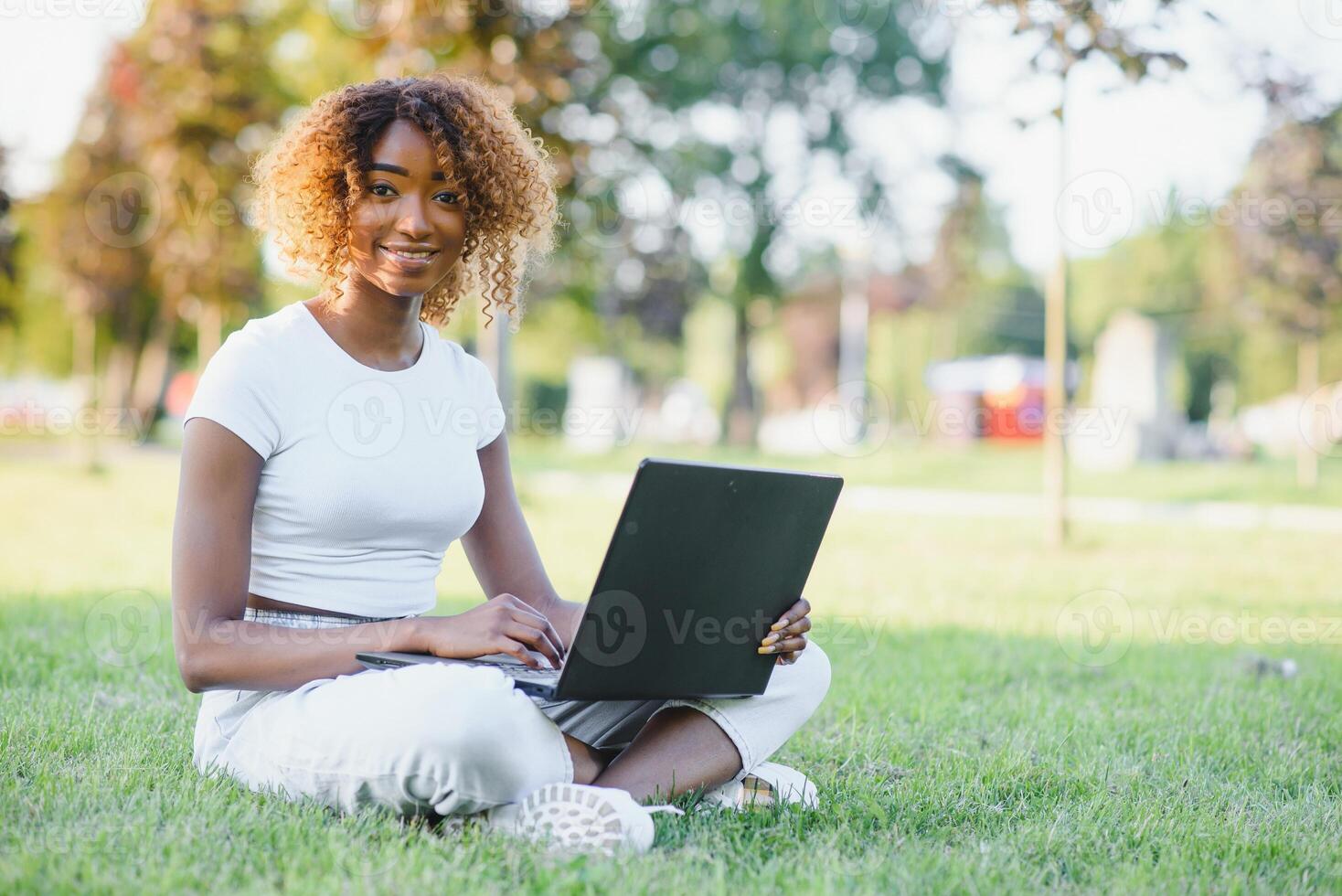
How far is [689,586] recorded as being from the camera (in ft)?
8.21

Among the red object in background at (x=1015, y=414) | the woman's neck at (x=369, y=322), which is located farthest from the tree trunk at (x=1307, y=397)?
the red object in background at (x=1015, y=414)

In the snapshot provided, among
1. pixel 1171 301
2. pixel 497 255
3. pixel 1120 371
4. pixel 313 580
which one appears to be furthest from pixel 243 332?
pixel 1171 301

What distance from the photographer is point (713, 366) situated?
35969mm

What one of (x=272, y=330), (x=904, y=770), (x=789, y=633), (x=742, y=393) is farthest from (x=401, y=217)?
(x=742, y=393)

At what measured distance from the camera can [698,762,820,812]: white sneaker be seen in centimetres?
284

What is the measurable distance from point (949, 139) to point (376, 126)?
20373mm

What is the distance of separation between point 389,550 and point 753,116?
20861 mm

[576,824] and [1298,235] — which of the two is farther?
[1298,235]

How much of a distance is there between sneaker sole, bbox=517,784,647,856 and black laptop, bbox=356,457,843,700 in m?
0.19

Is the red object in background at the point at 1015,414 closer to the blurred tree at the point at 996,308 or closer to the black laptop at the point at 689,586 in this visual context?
the blurred tree at the point at 996,308

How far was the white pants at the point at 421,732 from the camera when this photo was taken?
2.36 m

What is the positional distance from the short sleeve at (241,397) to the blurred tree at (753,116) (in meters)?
14.8

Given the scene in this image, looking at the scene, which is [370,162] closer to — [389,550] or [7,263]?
[389,550]

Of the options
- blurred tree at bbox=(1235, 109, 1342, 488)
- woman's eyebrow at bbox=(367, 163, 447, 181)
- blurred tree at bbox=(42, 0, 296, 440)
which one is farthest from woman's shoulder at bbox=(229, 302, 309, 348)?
blurred tree at bbox=(1235, 109, 1342, 488)
